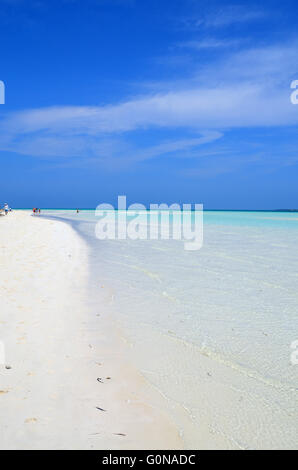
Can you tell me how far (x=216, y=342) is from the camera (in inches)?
167

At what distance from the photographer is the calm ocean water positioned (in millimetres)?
2623

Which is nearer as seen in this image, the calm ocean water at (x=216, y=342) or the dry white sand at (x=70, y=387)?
the dry white sand at (x=70, y=387)

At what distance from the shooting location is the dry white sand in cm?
236

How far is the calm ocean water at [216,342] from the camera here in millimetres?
2623

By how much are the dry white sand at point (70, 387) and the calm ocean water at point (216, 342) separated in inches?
9.3

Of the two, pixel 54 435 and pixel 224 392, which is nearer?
pixel 54 435

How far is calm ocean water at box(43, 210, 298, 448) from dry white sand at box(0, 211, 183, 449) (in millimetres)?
236

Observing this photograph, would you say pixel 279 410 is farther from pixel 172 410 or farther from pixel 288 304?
pixel 288 304

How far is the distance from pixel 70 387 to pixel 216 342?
2.05 m

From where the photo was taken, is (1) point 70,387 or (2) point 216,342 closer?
(1) point 70,387

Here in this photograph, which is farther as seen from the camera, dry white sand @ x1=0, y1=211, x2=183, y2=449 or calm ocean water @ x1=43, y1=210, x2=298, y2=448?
calm ocean water @ x1=43, y1=210, x2=298, y2=448
